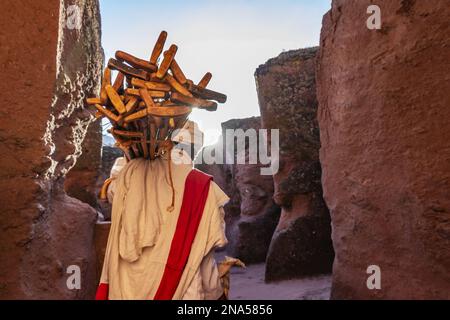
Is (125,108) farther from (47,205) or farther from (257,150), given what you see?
(257,150)

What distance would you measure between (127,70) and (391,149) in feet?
7.49

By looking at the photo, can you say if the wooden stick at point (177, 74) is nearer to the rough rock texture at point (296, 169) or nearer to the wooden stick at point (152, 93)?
the wooden stick at point (152, 93)

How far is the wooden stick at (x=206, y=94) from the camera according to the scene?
79.9 inches

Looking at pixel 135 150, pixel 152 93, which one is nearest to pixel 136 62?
pixel 152 93

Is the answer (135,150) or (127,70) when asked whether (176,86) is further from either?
(135,150)

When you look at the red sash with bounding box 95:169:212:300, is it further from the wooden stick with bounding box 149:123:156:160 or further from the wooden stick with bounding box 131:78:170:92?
the wooden stick with bounding box 131:78:170:92

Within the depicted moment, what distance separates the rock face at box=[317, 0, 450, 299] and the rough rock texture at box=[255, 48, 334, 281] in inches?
118

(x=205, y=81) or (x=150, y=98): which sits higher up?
(x=205, y=81)

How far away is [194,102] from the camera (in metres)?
1.99

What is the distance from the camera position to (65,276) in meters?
2.55

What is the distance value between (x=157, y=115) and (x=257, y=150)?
8587 millimetres

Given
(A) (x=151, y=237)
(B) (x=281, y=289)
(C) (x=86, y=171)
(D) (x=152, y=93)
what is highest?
(D) (x=152, y=93)

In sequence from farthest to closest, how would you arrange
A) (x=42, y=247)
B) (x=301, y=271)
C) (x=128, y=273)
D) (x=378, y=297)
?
(x=301, y=271) < (x=378, y=297) < (x=42, y=247) < (x=128, y=273)

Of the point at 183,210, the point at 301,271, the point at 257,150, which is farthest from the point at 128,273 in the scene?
the point at 257,150
